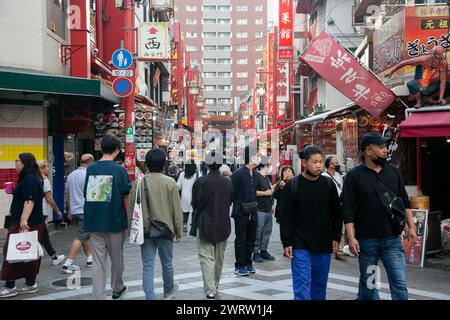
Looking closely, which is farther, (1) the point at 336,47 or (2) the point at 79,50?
(2) the point at 79,50

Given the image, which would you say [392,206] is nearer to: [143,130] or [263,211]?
[263,211]

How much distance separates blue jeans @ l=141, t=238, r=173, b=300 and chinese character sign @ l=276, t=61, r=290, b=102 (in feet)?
86.3

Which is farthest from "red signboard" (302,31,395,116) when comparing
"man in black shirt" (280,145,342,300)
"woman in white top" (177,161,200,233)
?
"man in black shirt" (280,145,342,300)

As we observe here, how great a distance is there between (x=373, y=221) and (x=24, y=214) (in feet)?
15.6

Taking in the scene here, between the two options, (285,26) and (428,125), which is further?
(285,26)

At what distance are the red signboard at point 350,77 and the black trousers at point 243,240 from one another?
14.5 ft

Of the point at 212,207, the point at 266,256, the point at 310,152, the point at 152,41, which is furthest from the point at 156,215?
the point at 152,41

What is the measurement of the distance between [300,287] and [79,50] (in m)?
11.4

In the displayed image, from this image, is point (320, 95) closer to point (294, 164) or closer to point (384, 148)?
point (294, 164)

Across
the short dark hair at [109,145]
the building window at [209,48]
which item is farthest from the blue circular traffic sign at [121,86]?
the building window at [209,48]

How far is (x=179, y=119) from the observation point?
1374 inches

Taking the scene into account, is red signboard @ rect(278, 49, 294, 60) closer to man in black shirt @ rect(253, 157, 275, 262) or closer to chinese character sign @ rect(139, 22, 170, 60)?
chinese character sign @ rect(139, 22, 170, 60)

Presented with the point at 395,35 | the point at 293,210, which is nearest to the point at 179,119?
the point at 395,35

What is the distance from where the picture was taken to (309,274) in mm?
5254
